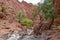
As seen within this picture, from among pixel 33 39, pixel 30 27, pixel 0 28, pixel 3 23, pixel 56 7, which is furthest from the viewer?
pixel 30 27

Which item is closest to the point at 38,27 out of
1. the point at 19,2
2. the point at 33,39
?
the point at 33,39

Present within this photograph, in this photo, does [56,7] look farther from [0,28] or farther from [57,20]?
[0,28]

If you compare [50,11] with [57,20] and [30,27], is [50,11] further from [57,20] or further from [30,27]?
[30,27]

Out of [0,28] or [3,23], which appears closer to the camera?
[0,28]

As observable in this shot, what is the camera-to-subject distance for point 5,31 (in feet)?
69.5

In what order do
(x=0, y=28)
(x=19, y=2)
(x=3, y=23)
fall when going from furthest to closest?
(x=19, y=2)
(x=3, y=23)
(x=0, y=28)

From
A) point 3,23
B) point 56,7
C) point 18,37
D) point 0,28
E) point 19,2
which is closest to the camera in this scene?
point 56,7

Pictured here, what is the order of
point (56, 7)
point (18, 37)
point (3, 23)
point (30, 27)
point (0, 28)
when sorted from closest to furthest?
point (56, 7) < point (18, 37) < point (0, 28) < point (3, 23) < point (30, 27)

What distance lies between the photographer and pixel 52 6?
724 inches

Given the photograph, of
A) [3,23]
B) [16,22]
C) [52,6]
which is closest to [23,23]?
[16,22]

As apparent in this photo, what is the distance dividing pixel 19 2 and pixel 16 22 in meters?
16.2

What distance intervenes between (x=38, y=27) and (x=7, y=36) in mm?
3881

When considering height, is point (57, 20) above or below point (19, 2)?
below

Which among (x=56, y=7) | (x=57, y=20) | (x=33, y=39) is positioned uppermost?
(x=56, y=7)
